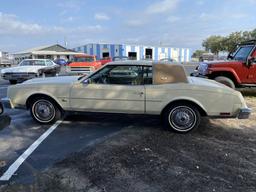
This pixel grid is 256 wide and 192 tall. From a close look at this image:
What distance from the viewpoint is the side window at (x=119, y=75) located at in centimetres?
622

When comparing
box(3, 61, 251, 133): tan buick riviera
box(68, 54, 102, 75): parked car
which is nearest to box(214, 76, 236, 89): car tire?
box(3, 61, 251, 133): tan buick riviera

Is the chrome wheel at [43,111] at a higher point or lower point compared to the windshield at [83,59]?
lower

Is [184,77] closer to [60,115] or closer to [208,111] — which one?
[208,111]

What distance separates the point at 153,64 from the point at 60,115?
2.44m

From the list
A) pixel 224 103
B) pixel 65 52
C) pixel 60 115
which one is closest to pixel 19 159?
pixel 60 115

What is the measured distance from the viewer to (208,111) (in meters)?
5.93

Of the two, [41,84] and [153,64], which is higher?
[153,64]

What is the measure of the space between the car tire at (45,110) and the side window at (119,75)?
1.10 m

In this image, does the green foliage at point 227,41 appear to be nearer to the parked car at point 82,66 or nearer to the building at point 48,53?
the building at point 48,53

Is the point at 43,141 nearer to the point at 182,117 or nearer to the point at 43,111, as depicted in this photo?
the point at 43,111

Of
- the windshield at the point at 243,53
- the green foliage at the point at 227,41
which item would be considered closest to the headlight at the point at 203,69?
the windshield at the point at 243,53

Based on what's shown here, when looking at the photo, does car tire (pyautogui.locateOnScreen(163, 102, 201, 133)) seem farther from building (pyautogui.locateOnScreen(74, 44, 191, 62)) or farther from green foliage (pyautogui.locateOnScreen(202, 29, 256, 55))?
green foliage (pyautogui.locateOnScreen(202, 29, 256, 55))

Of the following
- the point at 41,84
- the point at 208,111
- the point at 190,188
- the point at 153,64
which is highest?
the point at 153,64

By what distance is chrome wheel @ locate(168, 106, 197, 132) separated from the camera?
5.97 m
